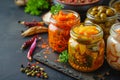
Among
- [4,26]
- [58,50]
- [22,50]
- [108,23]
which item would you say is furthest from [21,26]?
[108,23]

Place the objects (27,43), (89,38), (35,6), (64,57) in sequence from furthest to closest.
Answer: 1. (35,6)
2. (27,43)
3. (64,57)
4. (89,38)

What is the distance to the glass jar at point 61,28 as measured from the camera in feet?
3.43

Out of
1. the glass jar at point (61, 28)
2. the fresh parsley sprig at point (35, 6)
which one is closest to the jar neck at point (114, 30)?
the glass jar at point (61, 28)

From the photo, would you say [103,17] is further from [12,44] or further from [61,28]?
[12,44]

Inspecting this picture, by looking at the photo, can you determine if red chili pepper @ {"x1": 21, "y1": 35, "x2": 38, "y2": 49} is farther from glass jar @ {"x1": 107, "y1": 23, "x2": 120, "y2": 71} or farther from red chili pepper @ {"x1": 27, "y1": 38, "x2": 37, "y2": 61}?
glass jar @ {"x1": 107, "y1": 23, "x2": 120, "y2": 71}

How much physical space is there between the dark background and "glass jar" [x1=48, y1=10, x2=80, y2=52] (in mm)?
110

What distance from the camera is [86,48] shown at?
935 mm

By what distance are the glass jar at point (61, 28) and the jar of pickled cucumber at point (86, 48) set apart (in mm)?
66

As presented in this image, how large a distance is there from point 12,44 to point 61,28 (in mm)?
271

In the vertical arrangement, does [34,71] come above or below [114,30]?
below

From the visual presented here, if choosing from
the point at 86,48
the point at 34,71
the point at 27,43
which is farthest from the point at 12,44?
the point at 86,48

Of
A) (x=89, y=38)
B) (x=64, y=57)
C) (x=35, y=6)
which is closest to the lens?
(x=89, y=38)

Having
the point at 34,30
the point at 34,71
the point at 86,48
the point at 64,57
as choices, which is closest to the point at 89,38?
the point at 86,48

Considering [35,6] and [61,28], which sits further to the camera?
[35,6]
